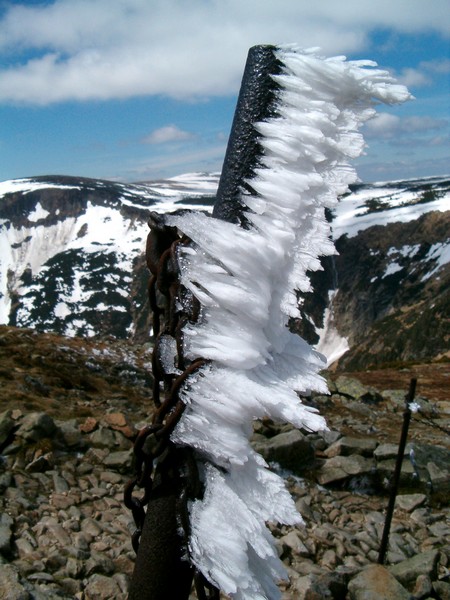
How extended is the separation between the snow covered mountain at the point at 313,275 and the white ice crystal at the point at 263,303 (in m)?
80.5

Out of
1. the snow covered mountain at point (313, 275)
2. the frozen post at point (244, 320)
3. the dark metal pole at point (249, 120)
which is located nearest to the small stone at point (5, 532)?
the frozen post at point (244, 320)

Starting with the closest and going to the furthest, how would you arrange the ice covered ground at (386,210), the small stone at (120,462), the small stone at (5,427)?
→ the small stone at (5,427) → the small stone at (120,462) → the ice covered ground at (386,210)

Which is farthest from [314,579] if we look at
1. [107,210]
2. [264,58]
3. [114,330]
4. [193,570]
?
[107,210]

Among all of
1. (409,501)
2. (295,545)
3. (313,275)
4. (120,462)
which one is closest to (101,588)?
(295,545)

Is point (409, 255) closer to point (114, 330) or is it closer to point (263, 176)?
point (114, 330)

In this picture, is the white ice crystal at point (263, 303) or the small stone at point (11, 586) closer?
the white ice crystal at point (263, 303)

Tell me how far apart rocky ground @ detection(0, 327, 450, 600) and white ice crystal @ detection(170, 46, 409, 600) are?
1.49 m

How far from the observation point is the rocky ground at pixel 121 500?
206 inches

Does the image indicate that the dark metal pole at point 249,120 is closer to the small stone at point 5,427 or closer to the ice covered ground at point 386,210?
the small stone at point 5,427

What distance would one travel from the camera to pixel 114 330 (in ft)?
488

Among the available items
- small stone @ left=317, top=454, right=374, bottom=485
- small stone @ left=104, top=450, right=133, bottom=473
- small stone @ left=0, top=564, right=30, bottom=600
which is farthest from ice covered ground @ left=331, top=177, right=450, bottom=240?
small stone @ left=0, top=564, right=30, bottom=600

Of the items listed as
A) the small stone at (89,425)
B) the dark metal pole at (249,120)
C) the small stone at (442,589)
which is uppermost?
the dark metal pole at (249,120)

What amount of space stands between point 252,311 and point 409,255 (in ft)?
450

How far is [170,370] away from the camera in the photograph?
1566 mm
